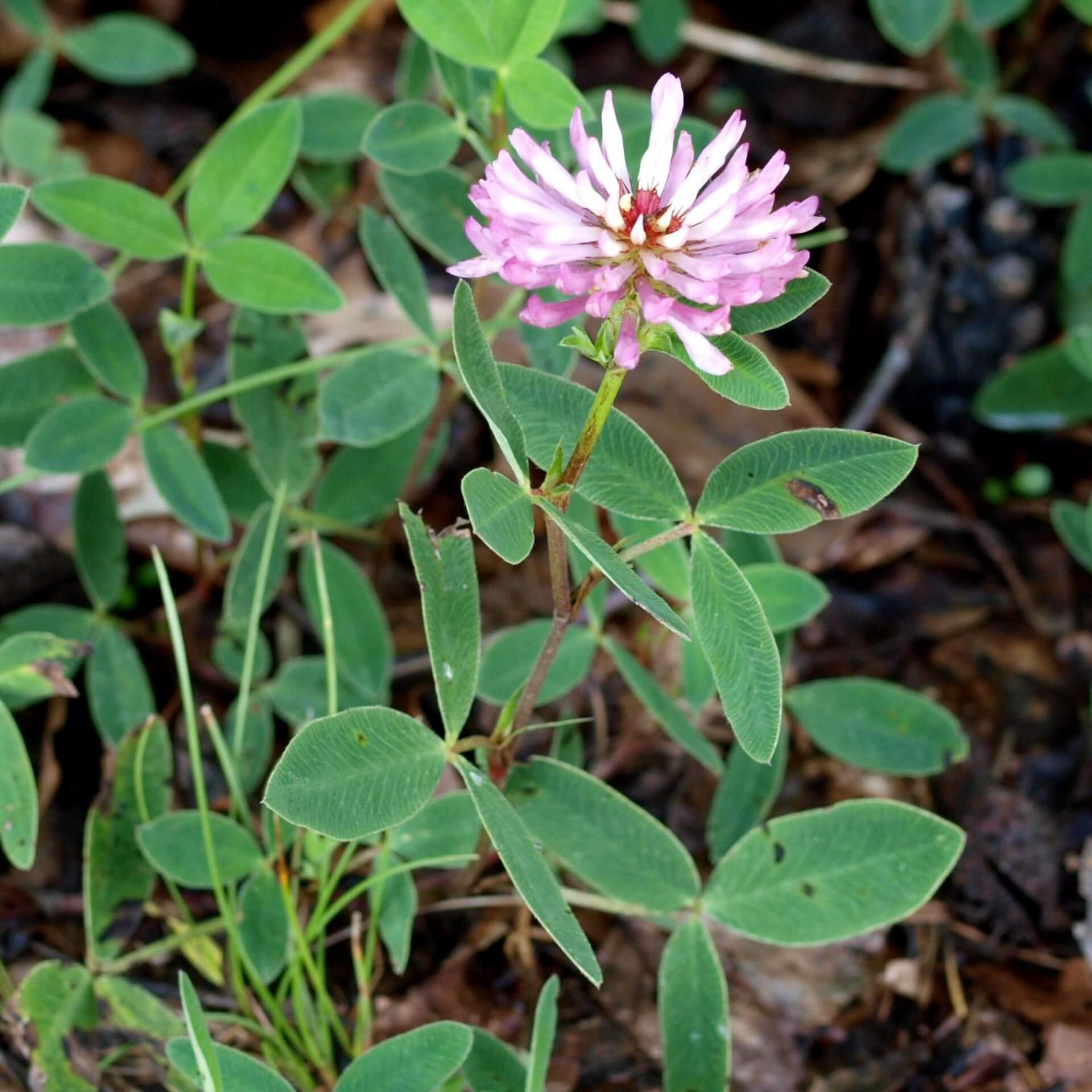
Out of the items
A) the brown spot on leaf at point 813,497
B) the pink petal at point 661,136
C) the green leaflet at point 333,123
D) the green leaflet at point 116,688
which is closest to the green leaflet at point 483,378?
the pink petal at point 661,136

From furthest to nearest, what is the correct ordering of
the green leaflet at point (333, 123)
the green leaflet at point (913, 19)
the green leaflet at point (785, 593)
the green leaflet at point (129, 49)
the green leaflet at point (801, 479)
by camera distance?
the green leaflet at point (129, 49) → the green leaflet at point (913, 19) → the green leaflet at point (333, 123) → the green leaflet at point (785, 593) → the green leaflet at point (801, 479)

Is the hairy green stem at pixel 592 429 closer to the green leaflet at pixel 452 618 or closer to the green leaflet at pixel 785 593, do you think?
the green leaflet at pixel 452 618

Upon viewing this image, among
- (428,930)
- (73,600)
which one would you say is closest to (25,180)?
(73,600)

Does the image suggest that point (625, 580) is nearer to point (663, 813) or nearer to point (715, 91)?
point (663, 813)

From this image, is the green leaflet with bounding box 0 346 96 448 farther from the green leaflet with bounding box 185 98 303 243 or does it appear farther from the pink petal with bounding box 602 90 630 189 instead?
the pink petal with bounding box 602 90 630 189

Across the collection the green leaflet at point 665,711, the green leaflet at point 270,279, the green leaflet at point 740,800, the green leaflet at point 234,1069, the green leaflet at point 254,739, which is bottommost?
the green leaflet at point 254,739

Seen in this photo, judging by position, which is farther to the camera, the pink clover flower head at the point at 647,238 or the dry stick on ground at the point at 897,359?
the dry stick on ground at the point at 897,359

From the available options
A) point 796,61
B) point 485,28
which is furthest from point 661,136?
point 796,61
